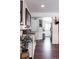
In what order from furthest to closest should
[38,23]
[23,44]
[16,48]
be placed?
[38,23]
[23,44]
[16,48]

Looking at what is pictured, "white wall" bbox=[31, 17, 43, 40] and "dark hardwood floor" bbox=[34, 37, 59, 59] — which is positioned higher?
"white wall" bbox=[31, 17, 43, 40]

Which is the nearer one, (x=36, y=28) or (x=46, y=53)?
(x=46, y=53)

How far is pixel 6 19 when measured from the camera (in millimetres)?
1104

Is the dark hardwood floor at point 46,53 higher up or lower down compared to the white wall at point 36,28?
lower down

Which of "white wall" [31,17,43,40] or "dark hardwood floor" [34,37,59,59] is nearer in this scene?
"dark hardwood floor" [34,37,59,59]

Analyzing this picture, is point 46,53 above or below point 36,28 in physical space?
below

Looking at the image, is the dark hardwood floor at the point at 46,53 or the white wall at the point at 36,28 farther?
the white wall at the point at 36,28
